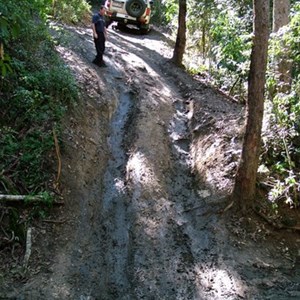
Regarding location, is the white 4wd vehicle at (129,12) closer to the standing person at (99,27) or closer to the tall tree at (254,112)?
the standing person at (99,27)

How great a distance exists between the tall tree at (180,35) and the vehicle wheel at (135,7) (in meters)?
4.69

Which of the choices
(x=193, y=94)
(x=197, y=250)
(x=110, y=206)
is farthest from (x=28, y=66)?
(x=197, y=250)

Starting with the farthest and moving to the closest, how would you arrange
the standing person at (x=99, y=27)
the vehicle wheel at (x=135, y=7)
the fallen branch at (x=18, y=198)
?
the vehicle wheel at (x=135, y=7) < the standing person at (x=99, y=27) < the fallen branch at (x=18, y=198)

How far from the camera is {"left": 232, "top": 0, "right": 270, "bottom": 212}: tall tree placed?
564 cm

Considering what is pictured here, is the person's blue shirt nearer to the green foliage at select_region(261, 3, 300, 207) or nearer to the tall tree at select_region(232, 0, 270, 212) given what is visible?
the green foliage at select_region(261, 3, 300, 207)

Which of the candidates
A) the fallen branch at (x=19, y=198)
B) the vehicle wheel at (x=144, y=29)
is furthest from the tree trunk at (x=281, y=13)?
the vehicle wheel at (x=144, y=29)

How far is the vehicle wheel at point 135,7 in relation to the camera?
54.2 ft

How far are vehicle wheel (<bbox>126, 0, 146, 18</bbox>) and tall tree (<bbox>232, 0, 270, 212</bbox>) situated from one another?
457 inches

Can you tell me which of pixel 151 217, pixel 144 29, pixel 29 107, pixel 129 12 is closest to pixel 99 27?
pixel 29 107

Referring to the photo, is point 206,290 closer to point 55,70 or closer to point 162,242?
point 162,242

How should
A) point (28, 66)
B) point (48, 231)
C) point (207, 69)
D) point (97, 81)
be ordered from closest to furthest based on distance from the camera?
point (48, 231) → point (28, 66) → point (97, 81) → point (207, 69)

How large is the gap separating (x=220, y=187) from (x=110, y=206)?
1.80 metres

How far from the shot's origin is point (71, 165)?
22.7ft

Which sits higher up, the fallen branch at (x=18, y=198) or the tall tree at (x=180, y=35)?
the tall tree at (x=180, y=35)
